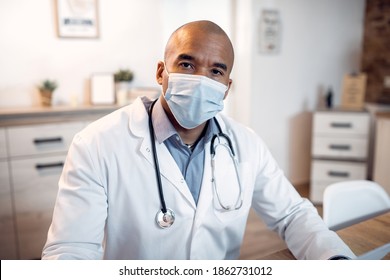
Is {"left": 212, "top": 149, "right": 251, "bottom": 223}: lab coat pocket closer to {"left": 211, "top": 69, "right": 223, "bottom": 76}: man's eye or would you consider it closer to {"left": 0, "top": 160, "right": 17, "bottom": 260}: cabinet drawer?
{"left": 211, "top": 69, "right": 223, "bottom": 76}: man's eye

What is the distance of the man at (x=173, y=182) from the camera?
3.08 feet

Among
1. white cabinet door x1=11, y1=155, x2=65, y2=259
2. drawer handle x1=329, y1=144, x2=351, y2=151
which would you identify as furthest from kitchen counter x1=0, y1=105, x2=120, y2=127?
drawer handle x1=329, y1=144, x2=351, y2=151

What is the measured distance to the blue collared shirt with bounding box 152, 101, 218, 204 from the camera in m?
1.04

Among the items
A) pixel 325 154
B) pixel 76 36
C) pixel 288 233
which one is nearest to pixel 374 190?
pixel 288 233

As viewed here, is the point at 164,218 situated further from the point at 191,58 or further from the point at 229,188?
the point at 191,58

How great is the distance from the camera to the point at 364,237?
107 centimetres

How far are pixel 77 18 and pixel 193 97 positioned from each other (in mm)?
1777

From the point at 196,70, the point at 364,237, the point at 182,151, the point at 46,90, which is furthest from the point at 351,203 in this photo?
the point at 46,90

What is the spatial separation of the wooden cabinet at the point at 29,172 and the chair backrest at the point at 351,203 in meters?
1.44

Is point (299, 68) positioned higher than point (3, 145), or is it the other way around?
point (299, 68)

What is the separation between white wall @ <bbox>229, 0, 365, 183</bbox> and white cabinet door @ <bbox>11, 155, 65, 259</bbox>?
5.48ft

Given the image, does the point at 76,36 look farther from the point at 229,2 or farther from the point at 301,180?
the point at 301,180

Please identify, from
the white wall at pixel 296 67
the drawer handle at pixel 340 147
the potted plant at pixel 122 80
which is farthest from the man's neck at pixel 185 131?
the drawer handle at pixel 340 147
